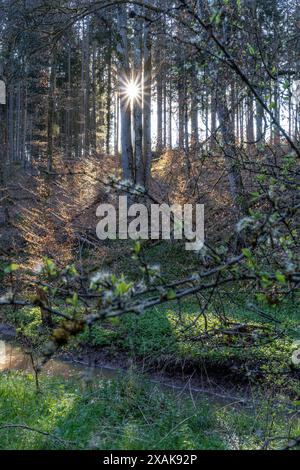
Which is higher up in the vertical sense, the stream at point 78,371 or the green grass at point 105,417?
the green grass at point 105,417

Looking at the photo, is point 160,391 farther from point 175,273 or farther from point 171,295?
point 175,273

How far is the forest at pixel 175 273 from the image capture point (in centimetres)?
173

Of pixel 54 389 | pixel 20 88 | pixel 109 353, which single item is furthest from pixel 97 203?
pixel 20 88

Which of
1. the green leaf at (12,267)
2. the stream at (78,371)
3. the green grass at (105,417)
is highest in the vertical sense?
the green leaf at (12,267)

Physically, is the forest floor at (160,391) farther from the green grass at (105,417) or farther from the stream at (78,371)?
the stream at (78,371)

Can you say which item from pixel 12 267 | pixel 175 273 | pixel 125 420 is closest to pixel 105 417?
pixel 125 420

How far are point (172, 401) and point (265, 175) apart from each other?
353 cm

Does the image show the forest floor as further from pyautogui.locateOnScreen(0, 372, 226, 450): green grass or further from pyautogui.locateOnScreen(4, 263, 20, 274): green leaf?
pyautogui.locateOnScreen(4, 263, 20, 274): green leaf

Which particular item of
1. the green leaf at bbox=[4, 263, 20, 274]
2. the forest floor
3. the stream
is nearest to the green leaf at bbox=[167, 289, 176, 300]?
the forest floor

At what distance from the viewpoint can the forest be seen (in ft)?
5.69

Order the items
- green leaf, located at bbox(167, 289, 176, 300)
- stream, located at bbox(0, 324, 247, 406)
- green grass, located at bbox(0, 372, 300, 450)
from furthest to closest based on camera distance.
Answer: stream, located at bbox(0, 324, 247, 406) < green grass, located at bbox(0, 372, 300, 450) < green leaf, located at bbox(167, 289, 176, 300)

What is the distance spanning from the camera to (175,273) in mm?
11727

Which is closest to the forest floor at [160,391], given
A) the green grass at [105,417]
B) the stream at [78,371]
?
the green grass at [105,417]
